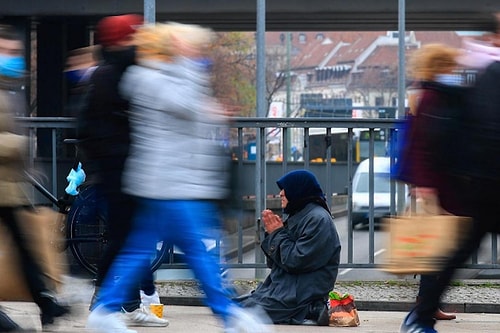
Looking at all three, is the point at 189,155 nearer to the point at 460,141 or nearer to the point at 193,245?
the point at 193,245

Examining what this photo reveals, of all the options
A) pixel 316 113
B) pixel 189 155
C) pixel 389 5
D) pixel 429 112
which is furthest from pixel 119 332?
pixel 316 113

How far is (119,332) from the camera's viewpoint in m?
5.86

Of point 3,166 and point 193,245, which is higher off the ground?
point 3,166

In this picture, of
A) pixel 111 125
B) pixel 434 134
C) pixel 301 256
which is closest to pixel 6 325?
pixel 111 125

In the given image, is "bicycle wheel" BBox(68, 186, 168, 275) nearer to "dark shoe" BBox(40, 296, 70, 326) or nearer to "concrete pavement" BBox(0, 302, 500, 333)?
"concrete pavement" BBox(0, 302, 500, 333)

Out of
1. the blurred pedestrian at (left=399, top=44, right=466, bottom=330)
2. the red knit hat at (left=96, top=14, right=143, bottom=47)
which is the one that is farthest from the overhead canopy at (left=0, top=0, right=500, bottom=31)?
the blurred pedestrian at (left=399, top=44, right=466, bottom=330)

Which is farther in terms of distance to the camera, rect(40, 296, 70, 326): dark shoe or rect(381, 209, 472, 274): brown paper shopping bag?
rect(40, 296, 70, 326): dark shoe

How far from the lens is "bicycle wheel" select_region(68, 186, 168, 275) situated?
9.54 meters

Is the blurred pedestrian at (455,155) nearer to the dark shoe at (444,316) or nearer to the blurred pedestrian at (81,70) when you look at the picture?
the blurred pedestrian at (81,70)

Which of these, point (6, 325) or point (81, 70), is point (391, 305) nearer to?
point (81, 70)

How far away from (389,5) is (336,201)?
1255cm

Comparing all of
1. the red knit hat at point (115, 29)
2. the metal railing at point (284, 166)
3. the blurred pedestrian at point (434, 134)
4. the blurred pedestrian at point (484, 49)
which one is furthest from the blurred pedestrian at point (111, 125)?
the metal railing at point (284, 166)

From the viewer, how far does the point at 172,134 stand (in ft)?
19.0

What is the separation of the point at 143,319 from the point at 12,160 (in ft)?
6.04
